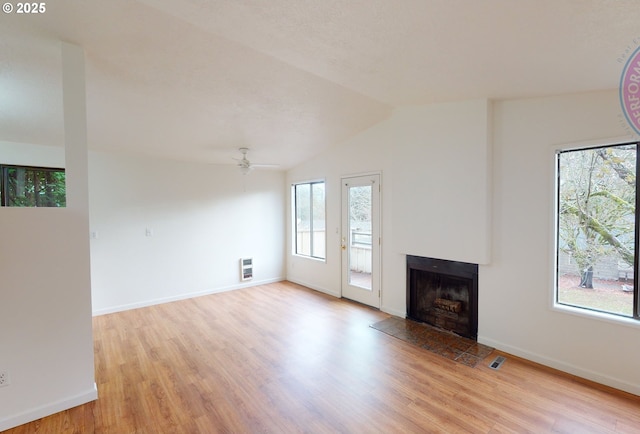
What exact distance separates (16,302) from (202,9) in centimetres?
247

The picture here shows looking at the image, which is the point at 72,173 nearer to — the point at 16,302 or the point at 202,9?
the point at 16,302

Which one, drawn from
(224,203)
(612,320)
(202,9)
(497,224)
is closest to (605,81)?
(497,224)

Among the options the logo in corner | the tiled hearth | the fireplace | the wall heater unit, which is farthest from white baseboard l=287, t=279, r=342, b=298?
the logo in corner

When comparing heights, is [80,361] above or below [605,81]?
below

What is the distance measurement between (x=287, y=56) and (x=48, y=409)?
3382 mm

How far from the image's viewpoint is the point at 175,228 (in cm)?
513

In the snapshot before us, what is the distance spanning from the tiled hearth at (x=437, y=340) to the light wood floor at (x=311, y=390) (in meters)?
0.13

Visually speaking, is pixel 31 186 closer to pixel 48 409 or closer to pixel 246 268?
pixel 48 409

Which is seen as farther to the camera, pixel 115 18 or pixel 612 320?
pixel 612 320

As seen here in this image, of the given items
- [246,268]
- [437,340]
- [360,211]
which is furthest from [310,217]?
[437,340]

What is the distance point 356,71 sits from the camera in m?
2.69

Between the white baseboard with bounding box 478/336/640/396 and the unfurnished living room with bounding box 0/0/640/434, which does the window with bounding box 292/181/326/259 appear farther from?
the white baseboard with bounding box 478/336/640/396

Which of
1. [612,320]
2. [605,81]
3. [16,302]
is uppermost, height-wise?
[605,81]

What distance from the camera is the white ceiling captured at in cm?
184
